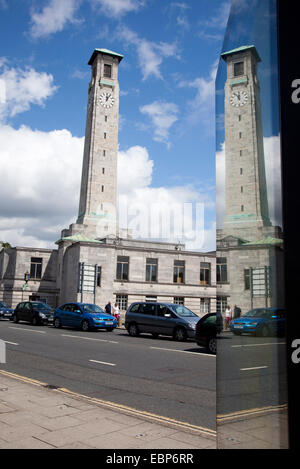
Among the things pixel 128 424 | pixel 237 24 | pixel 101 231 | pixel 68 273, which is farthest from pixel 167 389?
pixel 101 231

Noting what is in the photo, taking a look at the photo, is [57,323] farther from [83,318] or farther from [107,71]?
[107,71]

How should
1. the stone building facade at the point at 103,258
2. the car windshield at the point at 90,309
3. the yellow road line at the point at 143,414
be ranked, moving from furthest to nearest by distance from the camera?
1. the stone building facade at the point at 103,258
2. the car windshield at the point at 90,309
3. the yellow road line at the point at 143,414

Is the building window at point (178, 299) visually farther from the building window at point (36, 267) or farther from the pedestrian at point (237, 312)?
the pedestrian at point (237, 312)

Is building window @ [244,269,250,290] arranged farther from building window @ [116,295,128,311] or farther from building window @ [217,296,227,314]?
building window @ [116,295,128,311]

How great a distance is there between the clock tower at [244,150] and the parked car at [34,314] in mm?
24123

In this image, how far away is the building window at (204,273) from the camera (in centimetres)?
4466

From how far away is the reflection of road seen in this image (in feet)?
5.91

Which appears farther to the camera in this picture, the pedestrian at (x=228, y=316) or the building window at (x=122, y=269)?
the building window at (x=122, y=269)

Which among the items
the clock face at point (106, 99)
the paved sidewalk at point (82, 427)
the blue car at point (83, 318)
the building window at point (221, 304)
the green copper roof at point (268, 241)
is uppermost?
the clock face at point (106, 99)

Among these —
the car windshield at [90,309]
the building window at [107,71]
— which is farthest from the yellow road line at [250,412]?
the building window at [107,71]

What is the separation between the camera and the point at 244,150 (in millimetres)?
2230

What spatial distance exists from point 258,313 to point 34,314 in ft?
82.5
